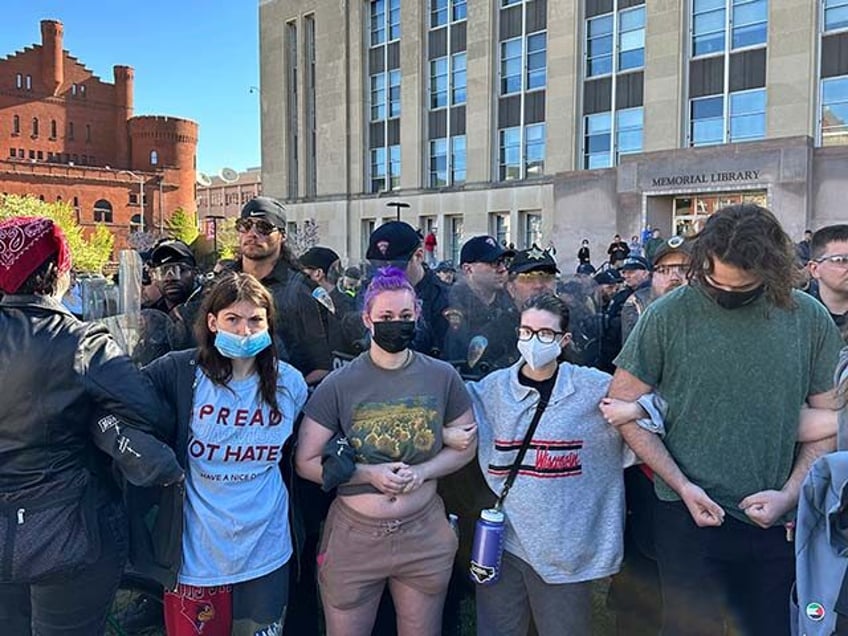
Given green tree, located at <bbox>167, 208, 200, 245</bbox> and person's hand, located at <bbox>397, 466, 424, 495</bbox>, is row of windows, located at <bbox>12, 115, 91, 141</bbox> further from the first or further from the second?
person's hand, located at <bbox>397, 466, 424, 495</bbox>

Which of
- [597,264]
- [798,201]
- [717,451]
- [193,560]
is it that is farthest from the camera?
[597,264]

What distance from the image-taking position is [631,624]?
3668mm

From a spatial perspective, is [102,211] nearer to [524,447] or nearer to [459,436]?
[459,436]

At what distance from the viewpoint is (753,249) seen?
247cm

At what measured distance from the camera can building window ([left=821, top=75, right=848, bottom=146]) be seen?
22875 millimetres

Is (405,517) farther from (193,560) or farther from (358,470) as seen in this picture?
(193,560)

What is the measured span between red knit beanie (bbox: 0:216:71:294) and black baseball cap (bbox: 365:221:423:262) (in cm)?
213

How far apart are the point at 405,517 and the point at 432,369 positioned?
626mm

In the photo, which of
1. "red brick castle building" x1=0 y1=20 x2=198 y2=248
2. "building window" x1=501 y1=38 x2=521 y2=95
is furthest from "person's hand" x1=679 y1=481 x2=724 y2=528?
"red brick castle building" x1=0 y1=20 x2=198 y2=248

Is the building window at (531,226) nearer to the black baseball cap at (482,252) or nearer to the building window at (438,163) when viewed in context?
the building window at (438,163)

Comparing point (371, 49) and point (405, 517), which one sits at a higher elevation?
point (371, 49)

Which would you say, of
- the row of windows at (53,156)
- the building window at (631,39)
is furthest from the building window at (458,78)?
the row of windows at (53,156)

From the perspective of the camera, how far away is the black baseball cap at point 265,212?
3860 millimetres

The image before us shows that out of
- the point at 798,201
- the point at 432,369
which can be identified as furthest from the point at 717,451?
the point at 798,201
